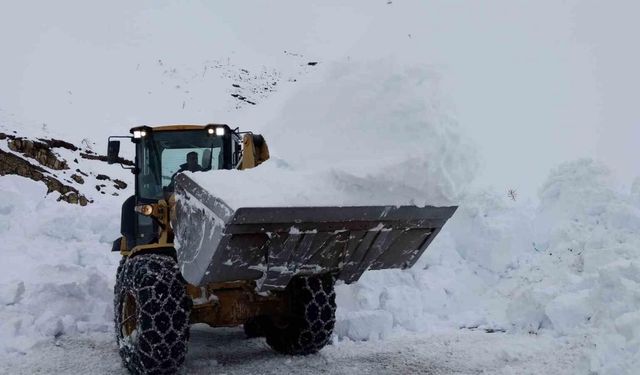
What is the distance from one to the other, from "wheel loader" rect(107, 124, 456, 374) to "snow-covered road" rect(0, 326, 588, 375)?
30 centimetres

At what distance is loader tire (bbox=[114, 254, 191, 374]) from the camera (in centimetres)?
417

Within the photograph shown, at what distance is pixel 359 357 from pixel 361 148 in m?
1.97

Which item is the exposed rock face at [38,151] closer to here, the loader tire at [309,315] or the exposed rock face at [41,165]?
the exposed rock face at [41,165]

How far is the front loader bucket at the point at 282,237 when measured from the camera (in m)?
3.72

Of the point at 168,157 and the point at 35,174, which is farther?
the point at 35,174

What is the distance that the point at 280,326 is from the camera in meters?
5.10

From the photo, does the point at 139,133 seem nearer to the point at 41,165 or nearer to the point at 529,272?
the point at 529,272

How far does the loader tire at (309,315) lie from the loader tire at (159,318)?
1017 millimetres

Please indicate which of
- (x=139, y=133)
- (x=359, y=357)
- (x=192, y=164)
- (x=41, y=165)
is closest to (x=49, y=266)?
(x=139, y=133)

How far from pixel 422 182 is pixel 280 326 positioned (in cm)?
190

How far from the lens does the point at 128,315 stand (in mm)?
4719

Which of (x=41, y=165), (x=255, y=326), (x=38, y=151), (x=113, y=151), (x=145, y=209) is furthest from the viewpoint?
(x=38, y=151)

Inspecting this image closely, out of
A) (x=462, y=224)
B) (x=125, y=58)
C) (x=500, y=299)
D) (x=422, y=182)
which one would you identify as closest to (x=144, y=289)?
(x=422, y=182)

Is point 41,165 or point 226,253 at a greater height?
point 41,165
